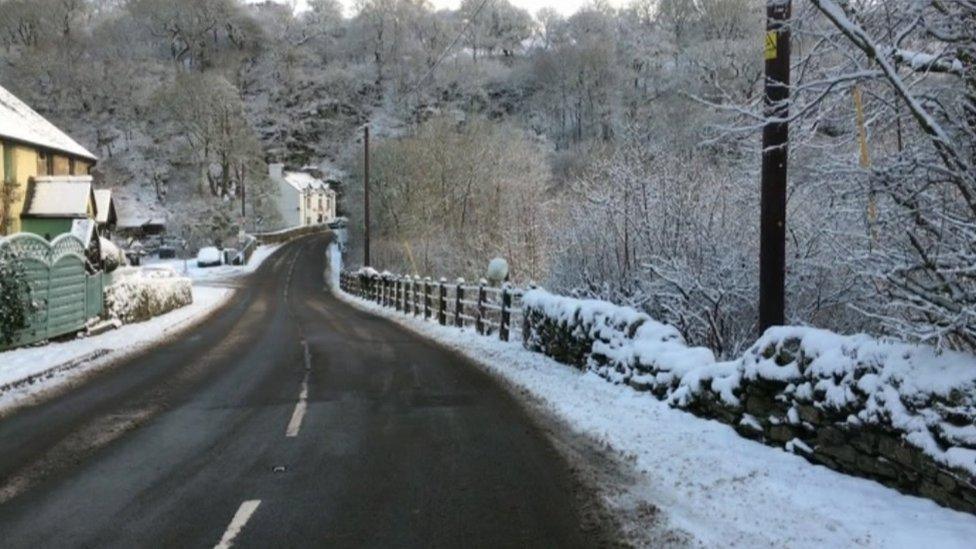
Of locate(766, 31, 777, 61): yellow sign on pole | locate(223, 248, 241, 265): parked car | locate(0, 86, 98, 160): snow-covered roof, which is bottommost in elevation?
locate(223, 248, 241, 265): parked car

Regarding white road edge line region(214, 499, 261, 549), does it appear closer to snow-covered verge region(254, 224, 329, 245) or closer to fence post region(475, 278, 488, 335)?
fence post region(475, 278, 488, 335)

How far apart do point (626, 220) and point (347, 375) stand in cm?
560

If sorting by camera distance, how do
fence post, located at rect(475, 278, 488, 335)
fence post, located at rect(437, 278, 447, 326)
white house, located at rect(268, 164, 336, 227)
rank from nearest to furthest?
fence post, located at rect(475, 278, 488, 335)
fence post, located at rect(437, 278, 447, 326)
white house, located at rect(268, 164, 336, 227)

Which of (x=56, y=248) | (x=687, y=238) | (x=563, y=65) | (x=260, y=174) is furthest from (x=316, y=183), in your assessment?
(x=687, y=238)

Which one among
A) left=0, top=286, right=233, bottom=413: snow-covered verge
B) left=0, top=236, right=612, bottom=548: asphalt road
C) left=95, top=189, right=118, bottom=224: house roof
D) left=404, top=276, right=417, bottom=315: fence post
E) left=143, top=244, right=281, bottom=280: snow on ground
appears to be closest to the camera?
left=0, top=236, right=612, bottom=548: asphalt road

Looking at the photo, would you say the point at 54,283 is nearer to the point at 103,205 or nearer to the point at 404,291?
the point at 404,291

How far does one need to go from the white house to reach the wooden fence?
57971 mm

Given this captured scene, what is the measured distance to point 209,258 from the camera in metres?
60.6

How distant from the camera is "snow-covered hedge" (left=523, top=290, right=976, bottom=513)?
4.47m

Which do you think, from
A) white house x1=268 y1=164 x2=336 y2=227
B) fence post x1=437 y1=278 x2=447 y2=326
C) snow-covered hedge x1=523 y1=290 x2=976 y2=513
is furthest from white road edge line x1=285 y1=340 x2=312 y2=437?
white house x1=268 y1=164 x2=336 y2=227

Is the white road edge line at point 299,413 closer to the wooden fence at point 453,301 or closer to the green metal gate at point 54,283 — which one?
the wooden fence at point 453,301

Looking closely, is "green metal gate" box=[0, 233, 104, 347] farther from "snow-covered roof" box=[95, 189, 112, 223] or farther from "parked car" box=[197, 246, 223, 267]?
"parked car" box=[197, 246, 223, 267]

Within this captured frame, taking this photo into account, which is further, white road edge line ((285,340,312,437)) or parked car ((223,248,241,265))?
parked car ((223,248,241,265))

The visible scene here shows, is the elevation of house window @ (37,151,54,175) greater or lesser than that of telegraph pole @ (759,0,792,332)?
greater
